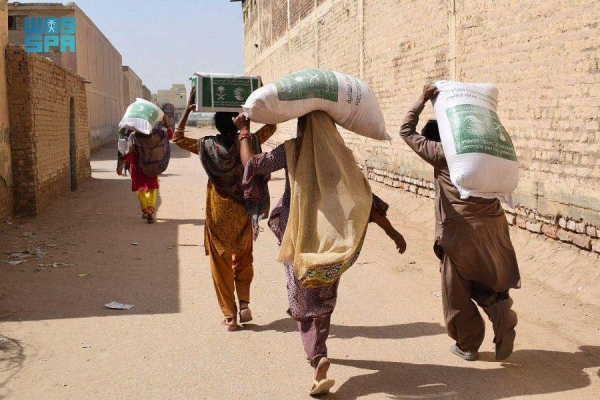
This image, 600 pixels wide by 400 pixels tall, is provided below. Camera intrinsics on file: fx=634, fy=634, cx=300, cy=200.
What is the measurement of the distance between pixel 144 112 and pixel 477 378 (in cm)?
639

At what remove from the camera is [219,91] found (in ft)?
13.8

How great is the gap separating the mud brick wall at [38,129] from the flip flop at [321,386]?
705 centimetres

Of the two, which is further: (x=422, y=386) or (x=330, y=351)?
(x=330, y=351)

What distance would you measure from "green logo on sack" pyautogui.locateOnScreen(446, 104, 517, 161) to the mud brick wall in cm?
711

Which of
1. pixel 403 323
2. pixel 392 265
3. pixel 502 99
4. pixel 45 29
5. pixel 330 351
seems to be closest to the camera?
pixel 330 351

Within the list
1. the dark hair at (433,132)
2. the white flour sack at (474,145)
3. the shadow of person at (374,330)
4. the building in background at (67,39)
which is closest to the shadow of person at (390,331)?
the shadow of person at (374,330)

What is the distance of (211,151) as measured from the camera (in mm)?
4340

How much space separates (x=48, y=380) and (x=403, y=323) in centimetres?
244

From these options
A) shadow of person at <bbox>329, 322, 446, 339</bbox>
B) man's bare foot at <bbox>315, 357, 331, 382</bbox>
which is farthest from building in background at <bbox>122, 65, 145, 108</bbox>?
man's bare foot at <bbox>315, 357, 331, 382</bbox>

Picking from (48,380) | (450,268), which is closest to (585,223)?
(450,268)

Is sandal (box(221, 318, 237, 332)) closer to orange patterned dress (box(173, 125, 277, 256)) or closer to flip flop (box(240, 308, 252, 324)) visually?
flip flop (box(240, 308, 252, 324))

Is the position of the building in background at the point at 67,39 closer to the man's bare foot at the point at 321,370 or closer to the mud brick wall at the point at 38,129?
the mud brick wall at the point at 38,129

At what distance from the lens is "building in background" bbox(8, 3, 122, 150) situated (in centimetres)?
2053

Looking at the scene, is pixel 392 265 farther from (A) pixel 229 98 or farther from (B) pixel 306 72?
(B) pixel 306 72
